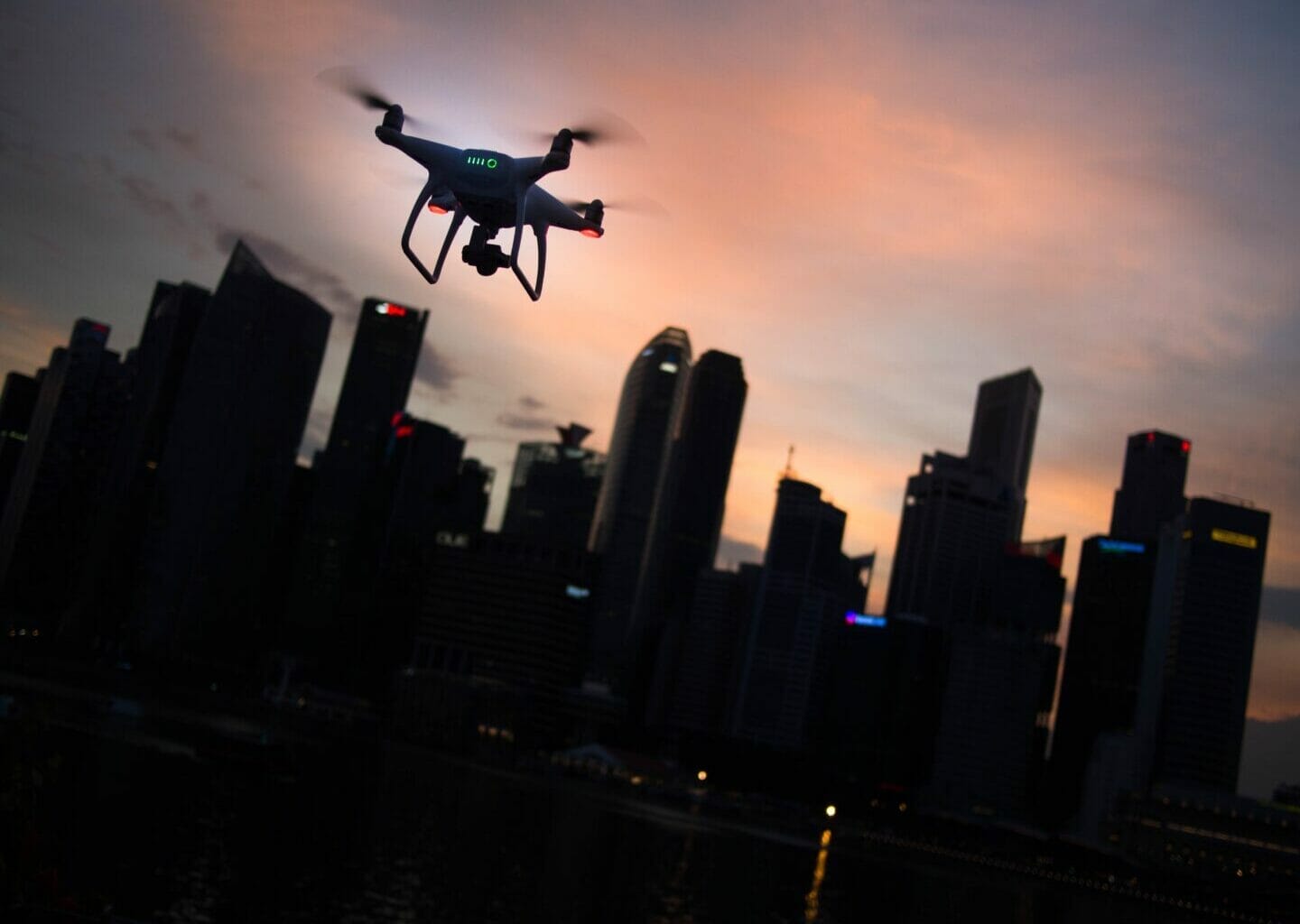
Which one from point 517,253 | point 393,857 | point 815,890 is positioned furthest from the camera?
point 815,890

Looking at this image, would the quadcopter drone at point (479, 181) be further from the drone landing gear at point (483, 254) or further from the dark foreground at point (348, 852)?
the dark foreground at point (348, 852)

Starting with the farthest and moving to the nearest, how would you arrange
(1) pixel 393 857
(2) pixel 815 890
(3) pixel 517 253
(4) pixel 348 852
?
1. (2) pixel 815 890
2. (1) pixel 393 857
3. (4) pixel 348 852
4. (3) pixel 517 253

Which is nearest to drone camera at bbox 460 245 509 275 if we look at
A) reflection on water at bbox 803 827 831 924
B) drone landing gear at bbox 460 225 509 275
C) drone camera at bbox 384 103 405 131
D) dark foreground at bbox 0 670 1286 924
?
drone landing gear at bbox 460 225 509 275

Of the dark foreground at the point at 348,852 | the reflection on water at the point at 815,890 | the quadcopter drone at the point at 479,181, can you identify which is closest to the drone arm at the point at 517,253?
the quadcopter drone at the point at 479,181

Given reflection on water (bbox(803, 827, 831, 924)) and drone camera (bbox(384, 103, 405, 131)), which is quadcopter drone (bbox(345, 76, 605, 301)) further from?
reflection on water (bbox(803, 827, 831, 924))

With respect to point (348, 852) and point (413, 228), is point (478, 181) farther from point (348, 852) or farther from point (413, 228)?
point (348, 852)

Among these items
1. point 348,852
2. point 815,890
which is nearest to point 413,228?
point 348,852

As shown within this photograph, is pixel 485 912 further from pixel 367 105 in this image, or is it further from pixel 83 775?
pixel 367 105

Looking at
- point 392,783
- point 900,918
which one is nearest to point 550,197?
point 900,918

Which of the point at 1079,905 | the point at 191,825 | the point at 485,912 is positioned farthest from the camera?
the point at 1079,905
